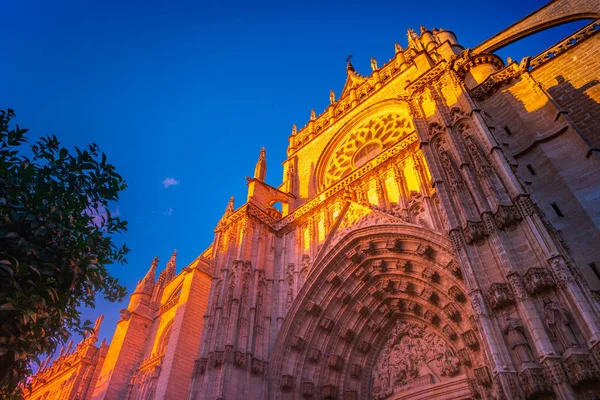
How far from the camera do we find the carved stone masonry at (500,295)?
6.01 meters

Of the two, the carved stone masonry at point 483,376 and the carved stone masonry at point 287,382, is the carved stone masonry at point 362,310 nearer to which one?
the carved stone masonry at point 287,382

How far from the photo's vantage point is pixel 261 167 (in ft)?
57.7

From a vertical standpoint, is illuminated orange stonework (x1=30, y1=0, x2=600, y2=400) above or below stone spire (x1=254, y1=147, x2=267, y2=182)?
below

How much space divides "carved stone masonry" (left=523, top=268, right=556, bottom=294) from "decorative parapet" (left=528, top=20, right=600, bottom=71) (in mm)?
7637

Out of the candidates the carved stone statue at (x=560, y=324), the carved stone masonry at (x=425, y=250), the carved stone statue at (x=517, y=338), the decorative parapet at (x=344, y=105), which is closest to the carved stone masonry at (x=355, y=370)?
the carved stone masonry at (x=425, y=250)

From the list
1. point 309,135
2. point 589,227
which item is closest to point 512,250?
point 589,227

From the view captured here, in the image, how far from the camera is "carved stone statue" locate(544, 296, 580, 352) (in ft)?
16.9

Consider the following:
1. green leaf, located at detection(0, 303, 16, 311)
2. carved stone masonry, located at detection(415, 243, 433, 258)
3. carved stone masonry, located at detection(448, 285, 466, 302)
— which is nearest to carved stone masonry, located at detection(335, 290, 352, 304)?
carved stone masonry, located at detection(415, 243, 433, 258)

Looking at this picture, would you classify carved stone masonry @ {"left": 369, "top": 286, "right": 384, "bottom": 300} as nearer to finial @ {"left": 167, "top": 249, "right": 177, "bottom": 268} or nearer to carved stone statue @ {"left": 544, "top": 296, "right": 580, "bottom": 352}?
carved stone statue @ {"left": 544, "top": 296, "right": 580, "bottom": 352}

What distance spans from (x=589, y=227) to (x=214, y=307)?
9.44 metres

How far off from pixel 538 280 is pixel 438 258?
377 centimetres

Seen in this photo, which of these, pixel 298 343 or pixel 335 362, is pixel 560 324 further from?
pixel 298 343

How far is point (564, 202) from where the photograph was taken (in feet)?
26.4

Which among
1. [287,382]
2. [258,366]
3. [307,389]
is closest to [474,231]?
[307,389]
